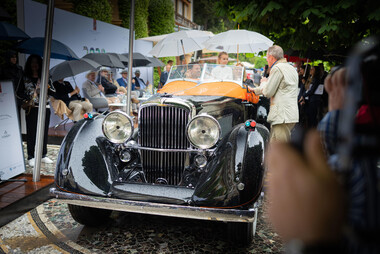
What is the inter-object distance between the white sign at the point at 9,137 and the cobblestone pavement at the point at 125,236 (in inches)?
43.9

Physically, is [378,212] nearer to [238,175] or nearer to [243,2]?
[238,175]

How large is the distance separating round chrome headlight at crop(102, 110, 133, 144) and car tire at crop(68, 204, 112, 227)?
75 centimetres

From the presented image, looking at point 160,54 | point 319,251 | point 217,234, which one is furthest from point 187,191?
point 160,54

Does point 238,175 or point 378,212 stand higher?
point 378,212

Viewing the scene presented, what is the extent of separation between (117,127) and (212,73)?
1971mm

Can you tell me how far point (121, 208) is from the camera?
107 inches

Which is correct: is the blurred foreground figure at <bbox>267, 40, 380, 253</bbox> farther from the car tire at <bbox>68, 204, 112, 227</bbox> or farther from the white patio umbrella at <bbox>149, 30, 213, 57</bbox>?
the white patio umbrella at <bbox>149, 30, 213, 57</bbox>

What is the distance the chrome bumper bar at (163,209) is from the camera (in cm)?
254

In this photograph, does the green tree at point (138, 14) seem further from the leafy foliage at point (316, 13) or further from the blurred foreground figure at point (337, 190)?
the blurred foreground figure at point (337, 190)

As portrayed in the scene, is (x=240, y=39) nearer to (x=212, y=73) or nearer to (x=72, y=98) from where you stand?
(x=212, y=73)

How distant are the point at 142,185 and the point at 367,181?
2292 millimetres

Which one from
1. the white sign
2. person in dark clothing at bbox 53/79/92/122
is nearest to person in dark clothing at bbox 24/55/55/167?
the white sign

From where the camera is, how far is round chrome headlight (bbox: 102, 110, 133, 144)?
10.7 feet

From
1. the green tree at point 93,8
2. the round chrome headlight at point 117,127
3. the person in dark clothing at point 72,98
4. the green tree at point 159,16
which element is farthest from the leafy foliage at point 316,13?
the green tree at point 159,16
